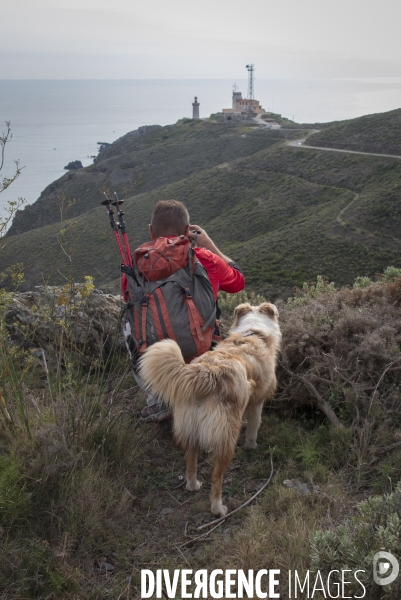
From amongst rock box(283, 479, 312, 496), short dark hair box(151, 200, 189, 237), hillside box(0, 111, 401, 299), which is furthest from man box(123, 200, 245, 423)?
hillside box(0, 111, 401, 299)

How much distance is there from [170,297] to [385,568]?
2.03 metres

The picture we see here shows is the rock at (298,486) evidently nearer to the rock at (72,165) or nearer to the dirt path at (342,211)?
the dirt path at (342,211)

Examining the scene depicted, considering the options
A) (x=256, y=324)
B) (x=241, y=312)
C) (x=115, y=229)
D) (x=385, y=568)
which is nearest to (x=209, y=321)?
(x=256, y=324)

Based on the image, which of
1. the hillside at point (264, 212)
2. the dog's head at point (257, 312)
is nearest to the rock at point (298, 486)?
the dog's head at point (257, 312)

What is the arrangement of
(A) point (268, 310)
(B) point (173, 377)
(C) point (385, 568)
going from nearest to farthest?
(C) point (385, 568) < (B) point (173, 377) < (A) point (268, 310)

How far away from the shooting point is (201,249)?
12.0 feet

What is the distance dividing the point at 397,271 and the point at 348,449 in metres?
4.35

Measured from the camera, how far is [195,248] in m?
3.61

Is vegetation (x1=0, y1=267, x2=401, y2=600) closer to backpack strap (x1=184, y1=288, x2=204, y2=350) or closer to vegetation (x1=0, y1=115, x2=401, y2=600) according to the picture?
vegetation (x1=0, y1=115, x2=401, y2=600)

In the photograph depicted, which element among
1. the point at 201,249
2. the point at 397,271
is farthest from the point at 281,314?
the point at 397,271

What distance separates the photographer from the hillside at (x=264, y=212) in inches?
1212

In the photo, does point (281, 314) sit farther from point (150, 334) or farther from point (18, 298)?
point (18, 298)

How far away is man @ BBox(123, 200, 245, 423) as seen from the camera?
3607 millimetres

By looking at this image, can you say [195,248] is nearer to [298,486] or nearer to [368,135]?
[298,486]
